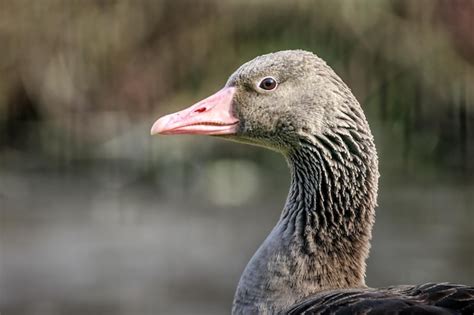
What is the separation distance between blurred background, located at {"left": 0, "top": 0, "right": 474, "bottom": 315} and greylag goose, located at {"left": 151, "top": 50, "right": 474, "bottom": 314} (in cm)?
808

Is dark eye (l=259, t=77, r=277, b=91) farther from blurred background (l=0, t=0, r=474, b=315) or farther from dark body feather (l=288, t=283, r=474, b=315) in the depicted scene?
blurred background (l=0, t=0, r=474, b=315)

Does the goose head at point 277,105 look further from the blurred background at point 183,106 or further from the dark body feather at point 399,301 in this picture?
the blurred background at point 183,106

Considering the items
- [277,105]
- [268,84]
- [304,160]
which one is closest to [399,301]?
[304,160]

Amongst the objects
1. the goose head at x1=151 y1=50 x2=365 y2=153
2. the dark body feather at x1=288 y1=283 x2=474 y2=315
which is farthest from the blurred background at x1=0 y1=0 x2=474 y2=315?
the dark body feather at x1=288 y1=283 x2=474 y2=315

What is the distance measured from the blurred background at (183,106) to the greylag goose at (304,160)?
26.5ft

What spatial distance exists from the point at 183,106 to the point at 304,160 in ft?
39.9

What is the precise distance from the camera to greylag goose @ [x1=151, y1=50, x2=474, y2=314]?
6.14 m

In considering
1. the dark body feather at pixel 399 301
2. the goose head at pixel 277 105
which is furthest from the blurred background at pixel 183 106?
the dark body feather at pixel 399 301

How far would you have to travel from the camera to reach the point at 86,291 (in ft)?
42.3

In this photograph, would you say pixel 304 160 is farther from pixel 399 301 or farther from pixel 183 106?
pixel 183 106

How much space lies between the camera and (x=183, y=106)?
18.5 m

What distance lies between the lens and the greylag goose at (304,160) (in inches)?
242

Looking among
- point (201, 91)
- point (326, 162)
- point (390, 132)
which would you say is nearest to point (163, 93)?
point (201, 91)

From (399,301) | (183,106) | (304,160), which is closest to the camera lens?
(399,301)
